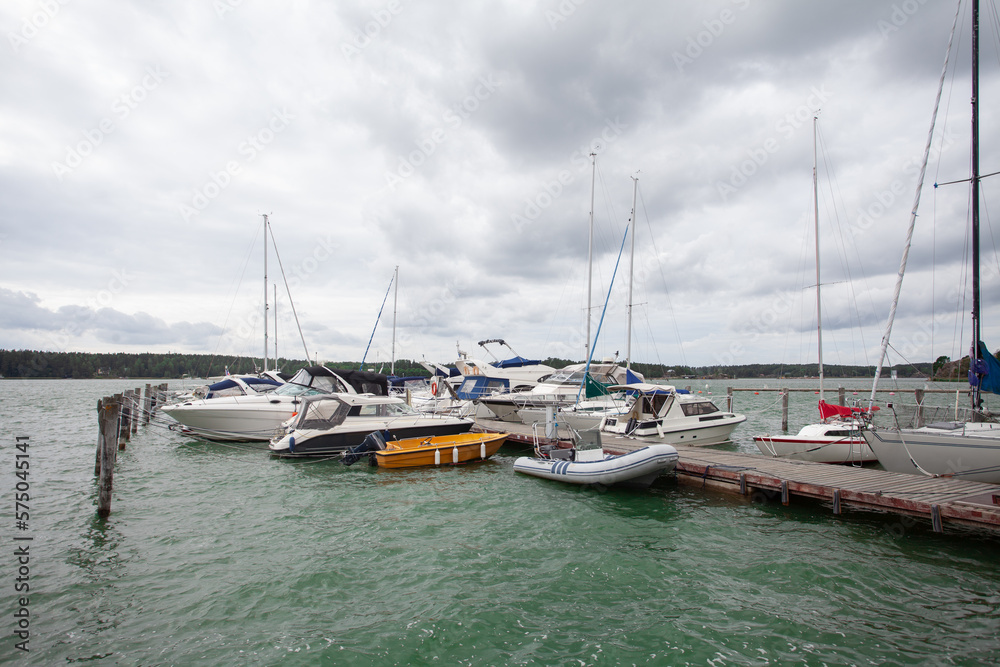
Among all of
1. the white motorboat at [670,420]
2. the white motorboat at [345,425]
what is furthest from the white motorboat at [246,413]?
the white motorboat at [670,420]

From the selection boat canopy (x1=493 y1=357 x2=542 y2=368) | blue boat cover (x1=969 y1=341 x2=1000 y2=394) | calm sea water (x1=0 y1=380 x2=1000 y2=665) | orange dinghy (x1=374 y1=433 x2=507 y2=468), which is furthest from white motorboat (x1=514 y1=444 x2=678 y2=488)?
boat canopy (x1=493 y1=357 x2=542 y2=368)

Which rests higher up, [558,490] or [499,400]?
[499,400]

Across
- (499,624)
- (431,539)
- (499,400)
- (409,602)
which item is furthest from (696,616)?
(499,400)

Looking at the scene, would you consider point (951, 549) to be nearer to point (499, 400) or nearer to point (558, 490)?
point (558, 490)

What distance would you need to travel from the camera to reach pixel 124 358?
120 meters

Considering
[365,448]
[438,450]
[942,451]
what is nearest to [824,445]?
[942,451]

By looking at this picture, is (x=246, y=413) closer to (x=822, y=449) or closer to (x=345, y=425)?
(x=345, y=425)

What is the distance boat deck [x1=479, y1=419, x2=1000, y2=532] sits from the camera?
27.7 feet

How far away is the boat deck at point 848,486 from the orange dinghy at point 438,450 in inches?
166

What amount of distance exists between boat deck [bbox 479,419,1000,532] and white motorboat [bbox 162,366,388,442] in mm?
13004

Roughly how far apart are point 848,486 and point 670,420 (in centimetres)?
802

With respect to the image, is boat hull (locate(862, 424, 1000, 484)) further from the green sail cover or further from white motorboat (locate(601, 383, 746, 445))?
the green sail cover

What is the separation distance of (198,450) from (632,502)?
16.4 m

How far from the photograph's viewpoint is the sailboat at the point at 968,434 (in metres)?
10.7
